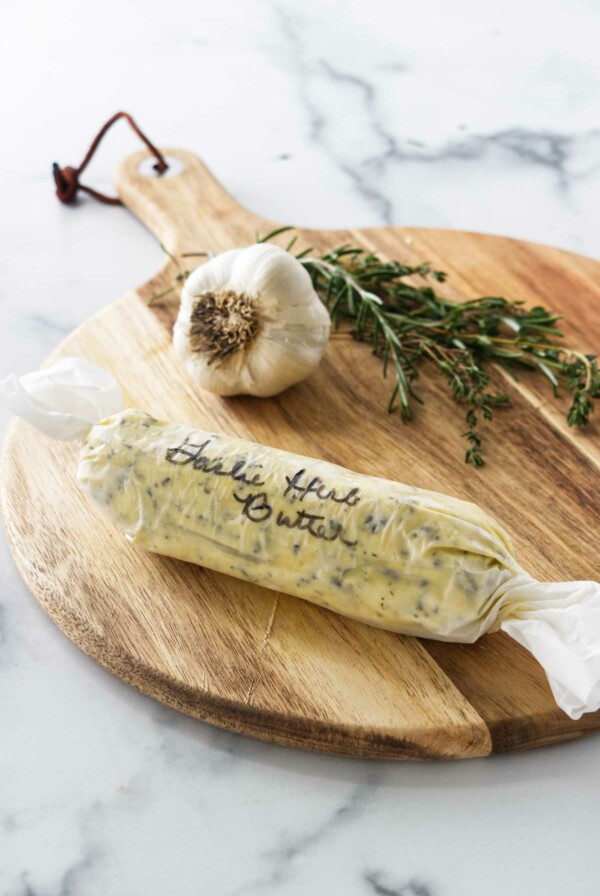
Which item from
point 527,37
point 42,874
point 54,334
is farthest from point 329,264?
point 527,37

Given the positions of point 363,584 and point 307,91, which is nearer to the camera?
point 363,584

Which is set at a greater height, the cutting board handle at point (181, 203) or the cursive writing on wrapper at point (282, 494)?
the cutting board handle at point (181, 203)

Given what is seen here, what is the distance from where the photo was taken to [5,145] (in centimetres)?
371

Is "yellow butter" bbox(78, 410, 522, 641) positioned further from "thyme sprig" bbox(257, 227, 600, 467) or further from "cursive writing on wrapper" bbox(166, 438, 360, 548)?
"thyme sprig" bbox(257, 227, 600, 467)

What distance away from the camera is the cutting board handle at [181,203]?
9.86 feet

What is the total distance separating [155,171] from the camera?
326 centimetres

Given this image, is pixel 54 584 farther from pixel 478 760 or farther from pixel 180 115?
pixel 180 115

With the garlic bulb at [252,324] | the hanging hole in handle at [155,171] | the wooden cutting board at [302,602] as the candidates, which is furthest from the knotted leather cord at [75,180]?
the garlic bulb at [252,324]

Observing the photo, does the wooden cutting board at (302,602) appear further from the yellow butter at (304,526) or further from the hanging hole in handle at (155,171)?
the hanging hole in handle at (155,171)

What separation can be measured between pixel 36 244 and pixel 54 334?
466 mm

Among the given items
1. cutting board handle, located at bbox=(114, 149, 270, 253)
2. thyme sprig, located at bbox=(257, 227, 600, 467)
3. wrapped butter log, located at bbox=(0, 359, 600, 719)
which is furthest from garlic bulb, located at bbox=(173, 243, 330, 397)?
cutting board handle, located at bbox=(114, 149, 270, 253)

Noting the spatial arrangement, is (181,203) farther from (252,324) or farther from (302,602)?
(302,602)

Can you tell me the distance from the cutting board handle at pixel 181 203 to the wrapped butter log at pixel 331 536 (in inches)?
39.4

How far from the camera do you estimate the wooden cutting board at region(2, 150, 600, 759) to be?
6.13ft
